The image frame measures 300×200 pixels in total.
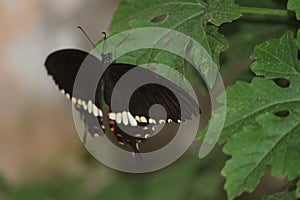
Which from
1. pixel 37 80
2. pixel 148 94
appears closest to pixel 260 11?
pixel 148 94

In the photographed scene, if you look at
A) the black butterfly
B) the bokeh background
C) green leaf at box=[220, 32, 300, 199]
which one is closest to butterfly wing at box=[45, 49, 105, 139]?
the black butterfly

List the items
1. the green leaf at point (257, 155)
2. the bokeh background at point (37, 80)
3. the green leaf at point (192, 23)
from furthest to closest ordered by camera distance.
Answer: the bokeh background at point (37, 80) → the green leaf at point (192, 23) → the green leaf at point (257, 155)

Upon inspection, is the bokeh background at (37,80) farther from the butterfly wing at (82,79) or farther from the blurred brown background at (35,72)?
the butterfly wing at (82,79)

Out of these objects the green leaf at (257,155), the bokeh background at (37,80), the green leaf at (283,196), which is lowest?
the bokeh background at (37,80)

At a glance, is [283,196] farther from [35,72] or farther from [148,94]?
[35,72]

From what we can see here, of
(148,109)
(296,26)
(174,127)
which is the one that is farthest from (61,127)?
(148,109)

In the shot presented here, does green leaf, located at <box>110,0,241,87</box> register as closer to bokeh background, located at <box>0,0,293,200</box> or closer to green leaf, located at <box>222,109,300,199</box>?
green leaf, located at <box>222,109,300,199</box>

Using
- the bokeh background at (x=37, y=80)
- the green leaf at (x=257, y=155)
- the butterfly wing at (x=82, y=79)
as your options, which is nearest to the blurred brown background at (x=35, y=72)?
the bokeh background at (x=37, y=80)
